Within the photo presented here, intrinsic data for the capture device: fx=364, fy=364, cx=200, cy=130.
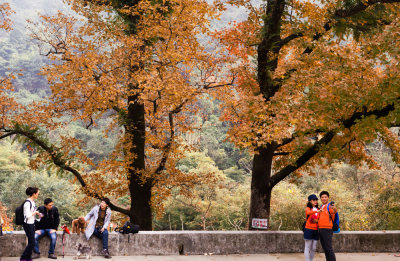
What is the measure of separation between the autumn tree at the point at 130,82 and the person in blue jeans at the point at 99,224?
400 cm

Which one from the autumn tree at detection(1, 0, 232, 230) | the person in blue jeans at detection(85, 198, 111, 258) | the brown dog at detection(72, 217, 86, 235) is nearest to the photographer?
the person in blue jeans at detection(85, 198, 111, 258)

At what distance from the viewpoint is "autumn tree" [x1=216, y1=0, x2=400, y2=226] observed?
872 centimetres

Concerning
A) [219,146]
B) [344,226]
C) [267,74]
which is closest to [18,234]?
[267,74]

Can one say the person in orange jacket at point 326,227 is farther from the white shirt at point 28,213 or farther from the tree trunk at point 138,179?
the tree trunk at point 138,179

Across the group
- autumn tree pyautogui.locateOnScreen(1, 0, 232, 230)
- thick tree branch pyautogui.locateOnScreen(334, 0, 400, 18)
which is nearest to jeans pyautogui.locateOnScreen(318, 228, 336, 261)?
autumn tree pyautogui.locateOnScreen(1, 0, 232, 230)

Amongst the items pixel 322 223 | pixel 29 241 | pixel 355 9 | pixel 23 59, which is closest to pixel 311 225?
pixel 322 223

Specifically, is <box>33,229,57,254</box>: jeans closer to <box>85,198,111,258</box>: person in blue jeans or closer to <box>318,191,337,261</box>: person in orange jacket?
<box>85,198,111,258</box>: person in blue jeans

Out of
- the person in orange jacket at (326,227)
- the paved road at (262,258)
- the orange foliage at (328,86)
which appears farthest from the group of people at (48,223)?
the person in orange jacket at (326,227)

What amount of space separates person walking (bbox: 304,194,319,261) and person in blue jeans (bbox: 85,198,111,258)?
4.22 m

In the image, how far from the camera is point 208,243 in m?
8.79

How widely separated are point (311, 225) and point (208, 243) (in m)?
2.66

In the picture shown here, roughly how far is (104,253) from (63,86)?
6.67m

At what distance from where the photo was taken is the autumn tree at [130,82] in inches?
462

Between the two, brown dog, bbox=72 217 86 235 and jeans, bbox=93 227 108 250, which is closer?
jeans, bbox=93 227 108 250
